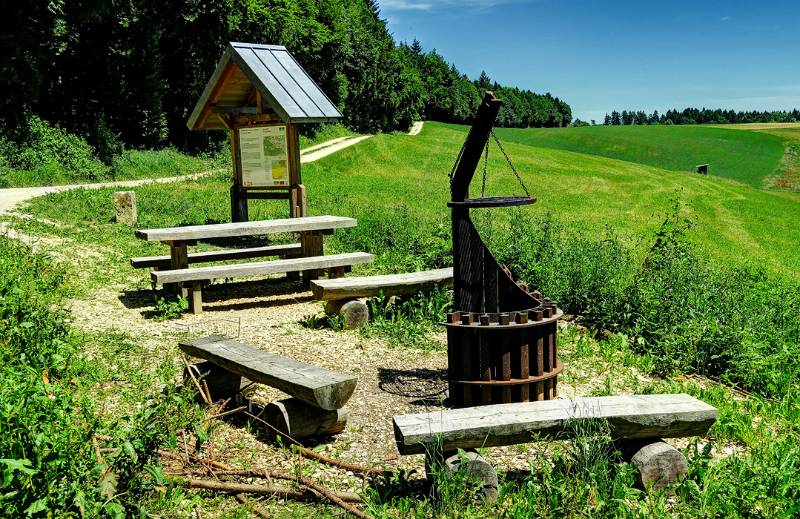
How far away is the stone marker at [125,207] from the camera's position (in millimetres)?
13875

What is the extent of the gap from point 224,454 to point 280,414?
461mm

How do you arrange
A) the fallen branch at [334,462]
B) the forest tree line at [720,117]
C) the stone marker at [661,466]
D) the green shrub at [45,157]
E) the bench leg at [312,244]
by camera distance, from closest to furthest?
the stone marker at [661,466]
the fallen branch at [334,462]
the bench leg at [312,244]
the green shrub at [45,157]
the forest tree line at [720,117]

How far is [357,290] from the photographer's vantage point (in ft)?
27.1

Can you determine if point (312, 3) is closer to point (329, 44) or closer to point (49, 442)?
point (329, 44)

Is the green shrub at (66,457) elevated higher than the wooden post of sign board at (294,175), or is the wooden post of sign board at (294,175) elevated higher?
the wooden post of sign board at (294,175)

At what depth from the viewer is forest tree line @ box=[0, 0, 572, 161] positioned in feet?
75.0

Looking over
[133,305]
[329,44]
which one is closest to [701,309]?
[133,305]

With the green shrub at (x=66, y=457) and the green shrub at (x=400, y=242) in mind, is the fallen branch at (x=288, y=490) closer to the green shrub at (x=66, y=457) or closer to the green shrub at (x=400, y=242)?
the green shrub at (x=66, y=457)

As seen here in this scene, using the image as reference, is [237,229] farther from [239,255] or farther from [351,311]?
[351,311]

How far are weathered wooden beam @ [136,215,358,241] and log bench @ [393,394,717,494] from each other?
560cm

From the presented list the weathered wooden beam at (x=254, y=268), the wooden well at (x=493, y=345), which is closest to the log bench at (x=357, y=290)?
the weathered wooden beam at (x=254, y=268)

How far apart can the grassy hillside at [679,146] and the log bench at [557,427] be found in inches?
1761

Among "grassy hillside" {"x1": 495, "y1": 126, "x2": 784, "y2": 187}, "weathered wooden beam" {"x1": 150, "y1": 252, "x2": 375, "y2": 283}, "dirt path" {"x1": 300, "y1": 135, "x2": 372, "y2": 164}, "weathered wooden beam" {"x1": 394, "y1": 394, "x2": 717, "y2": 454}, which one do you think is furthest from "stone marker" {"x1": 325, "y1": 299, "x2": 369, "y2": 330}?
"grassy hillside" {"x1": 495, "y1": 126, "x2": 784, "y2": 187}

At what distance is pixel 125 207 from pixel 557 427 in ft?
38.4
